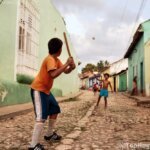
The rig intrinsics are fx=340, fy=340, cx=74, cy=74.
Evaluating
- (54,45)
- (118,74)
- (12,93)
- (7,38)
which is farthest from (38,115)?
(118,74)

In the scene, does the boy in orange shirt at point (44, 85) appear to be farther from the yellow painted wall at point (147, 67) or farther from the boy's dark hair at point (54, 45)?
the yellow painted wall at point (147, 67)

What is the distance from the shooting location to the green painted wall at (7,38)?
37.0 feet

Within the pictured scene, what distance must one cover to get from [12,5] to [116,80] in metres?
43.0

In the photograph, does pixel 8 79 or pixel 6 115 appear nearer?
pixel 6 115

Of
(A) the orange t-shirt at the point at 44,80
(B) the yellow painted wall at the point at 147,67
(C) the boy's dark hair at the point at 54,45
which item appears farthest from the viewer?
(B) the yellow painted wall at the point at 147,67

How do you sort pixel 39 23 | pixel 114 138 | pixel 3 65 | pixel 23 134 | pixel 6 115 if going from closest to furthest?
pixel 114 138 → pixel 23 134 → pixel 6 115 → pixel 3 65 → pixel 39 23

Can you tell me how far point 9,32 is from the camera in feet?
38.2

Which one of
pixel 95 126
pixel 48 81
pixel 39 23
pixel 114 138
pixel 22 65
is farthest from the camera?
pixel 39 23

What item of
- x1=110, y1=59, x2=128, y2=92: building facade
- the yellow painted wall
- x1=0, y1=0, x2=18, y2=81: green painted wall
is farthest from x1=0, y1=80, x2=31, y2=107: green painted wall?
x1=110, y1=59, x2=128, y2=92: building facade

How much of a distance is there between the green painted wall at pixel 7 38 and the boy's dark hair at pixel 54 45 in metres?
6.97

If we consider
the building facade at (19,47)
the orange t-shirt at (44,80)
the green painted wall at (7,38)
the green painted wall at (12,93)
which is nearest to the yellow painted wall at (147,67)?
the building facade at (19,47)

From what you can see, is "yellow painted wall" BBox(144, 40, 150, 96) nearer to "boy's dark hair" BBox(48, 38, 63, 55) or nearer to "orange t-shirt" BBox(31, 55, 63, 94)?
"boy's dark hair" BBox(48, 38, 63, 55)

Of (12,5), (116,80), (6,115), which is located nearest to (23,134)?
(6,115)

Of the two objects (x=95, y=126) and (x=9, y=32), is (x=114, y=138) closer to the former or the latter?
(x=95, y=126)
